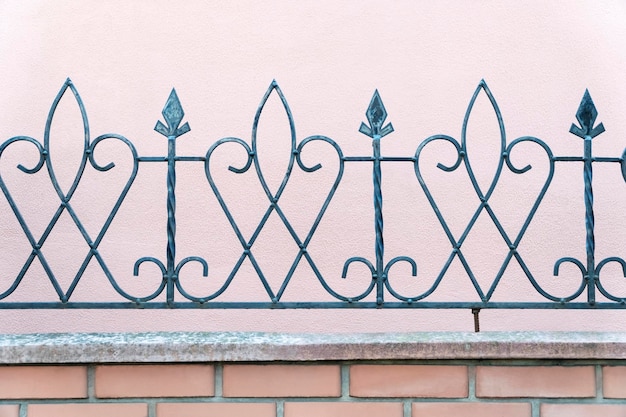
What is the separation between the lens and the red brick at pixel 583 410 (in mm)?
1589

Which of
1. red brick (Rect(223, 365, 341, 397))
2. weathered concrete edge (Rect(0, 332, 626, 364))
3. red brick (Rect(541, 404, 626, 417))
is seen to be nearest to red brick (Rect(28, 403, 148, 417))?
weathered concrete edge (Rect(0, 332, 626, 364))

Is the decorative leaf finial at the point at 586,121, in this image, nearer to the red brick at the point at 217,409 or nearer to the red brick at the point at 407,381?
the red brick at the point at 407,381

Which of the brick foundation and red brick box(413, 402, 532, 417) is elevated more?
the brick foundation

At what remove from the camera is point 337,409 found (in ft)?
5.21

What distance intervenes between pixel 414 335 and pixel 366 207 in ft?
3.41

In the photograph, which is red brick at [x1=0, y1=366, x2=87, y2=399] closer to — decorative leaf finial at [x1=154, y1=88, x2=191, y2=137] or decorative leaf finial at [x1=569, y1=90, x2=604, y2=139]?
decorative leaf finial at [x1=154, y1=88, x2=191, y2=137]

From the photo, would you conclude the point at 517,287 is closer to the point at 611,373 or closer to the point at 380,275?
the point at 611,373

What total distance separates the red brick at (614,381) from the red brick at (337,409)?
52cm

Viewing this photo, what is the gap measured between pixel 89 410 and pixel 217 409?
0.31 meters

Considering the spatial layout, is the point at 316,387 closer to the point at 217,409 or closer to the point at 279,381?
the point at 279,381

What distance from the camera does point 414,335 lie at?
1.62 metres

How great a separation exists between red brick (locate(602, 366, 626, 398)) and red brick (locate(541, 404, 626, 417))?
0.03m

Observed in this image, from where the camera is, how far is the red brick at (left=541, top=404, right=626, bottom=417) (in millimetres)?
1589

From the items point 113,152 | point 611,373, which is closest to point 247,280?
point 113,152
